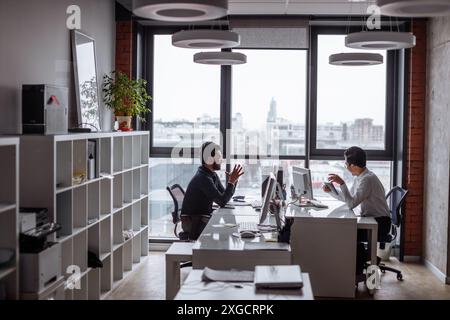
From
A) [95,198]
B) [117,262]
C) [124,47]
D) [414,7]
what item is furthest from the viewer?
[124,47]

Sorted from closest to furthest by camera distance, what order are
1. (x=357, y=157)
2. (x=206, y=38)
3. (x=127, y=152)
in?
(x=206, y=38) → (x=357, y=157) → (x=127, y=152)

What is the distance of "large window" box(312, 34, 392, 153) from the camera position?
7914 mm

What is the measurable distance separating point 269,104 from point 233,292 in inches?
197

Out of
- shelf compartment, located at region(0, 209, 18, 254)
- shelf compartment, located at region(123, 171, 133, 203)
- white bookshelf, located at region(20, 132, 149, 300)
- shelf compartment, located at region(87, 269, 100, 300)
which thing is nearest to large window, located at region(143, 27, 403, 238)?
white bookshelf, located at region(20, 132, 149, 300)

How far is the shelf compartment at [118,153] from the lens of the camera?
627cm

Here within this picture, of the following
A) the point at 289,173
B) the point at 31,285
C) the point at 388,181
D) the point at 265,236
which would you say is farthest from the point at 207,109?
the point at 31,285

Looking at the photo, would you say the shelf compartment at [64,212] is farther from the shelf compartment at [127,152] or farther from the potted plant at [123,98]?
the potted plant at [123,98]

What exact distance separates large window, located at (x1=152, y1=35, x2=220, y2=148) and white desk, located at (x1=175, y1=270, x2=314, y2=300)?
4.79 metres

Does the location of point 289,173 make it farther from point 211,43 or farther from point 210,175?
point 211,43

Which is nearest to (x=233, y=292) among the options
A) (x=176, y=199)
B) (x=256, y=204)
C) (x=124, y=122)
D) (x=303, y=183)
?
(x=303, y=183)

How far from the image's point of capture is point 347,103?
7957 millimetres

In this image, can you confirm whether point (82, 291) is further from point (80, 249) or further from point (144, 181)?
point (144, 181)

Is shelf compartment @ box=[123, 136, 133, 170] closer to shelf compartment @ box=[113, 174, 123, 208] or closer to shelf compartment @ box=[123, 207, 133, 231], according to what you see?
shelf compartment @ box=[113, 174, 123, 208]

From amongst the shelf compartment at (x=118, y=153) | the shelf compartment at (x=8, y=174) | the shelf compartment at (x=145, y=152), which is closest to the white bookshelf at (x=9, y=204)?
the shelf compartment at (x=8, y=174)
